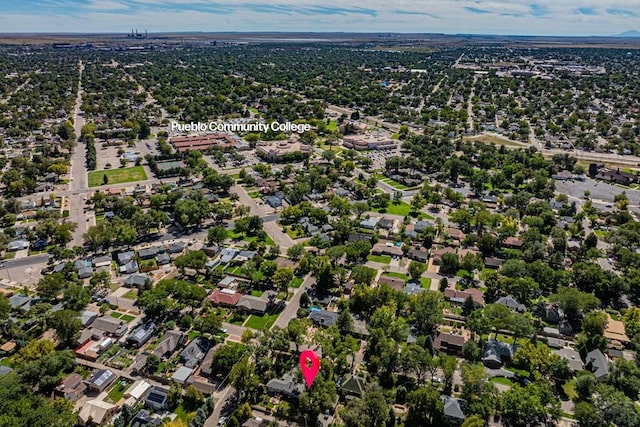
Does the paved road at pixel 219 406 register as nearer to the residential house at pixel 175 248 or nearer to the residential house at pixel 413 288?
the residential house at pixel 413 288

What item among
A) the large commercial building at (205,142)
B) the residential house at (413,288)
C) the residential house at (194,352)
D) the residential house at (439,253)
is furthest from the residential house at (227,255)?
the large commercial building at (205,142)

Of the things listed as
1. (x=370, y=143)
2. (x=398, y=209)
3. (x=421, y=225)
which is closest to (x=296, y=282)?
(x=421, y=225)

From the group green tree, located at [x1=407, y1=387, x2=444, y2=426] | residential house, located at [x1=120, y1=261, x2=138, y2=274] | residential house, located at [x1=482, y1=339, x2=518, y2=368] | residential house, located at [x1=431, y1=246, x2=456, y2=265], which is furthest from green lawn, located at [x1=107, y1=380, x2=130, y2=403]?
residential house, located at [x1=431, y1=246, x2=456, y2=265]

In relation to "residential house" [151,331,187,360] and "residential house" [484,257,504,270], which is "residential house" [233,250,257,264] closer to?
"residential house" [151,331,187,360]

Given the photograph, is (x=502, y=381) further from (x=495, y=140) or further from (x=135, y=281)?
(x=495, y=140)

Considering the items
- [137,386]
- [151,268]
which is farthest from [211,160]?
[137,386]

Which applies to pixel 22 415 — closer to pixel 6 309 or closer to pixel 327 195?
pixel 6 309

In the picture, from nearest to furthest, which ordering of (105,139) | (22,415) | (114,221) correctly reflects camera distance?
(22,415), (114,221), (105,139)

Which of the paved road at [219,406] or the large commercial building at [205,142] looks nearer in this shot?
the paved road at [219,406]
